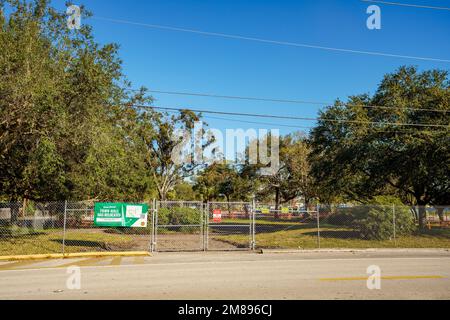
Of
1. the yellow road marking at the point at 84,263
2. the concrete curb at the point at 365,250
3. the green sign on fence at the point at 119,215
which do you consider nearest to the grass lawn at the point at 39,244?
the green sign on fence at the point at 119,215

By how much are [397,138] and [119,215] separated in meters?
18.6

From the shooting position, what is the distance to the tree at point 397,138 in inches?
960

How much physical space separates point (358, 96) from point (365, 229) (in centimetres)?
1477

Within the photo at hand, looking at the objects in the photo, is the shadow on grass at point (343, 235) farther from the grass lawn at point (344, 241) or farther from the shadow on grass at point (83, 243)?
the shadow on grass at point (83, 243)

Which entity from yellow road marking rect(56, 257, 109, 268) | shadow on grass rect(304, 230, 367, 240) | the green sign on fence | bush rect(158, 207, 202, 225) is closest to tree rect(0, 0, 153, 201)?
the green sign on fence

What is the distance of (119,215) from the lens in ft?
55.4

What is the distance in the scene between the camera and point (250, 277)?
33.4 ft

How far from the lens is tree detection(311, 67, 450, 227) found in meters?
24.4

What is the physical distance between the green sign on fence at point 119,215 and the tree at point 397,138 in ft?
43.3

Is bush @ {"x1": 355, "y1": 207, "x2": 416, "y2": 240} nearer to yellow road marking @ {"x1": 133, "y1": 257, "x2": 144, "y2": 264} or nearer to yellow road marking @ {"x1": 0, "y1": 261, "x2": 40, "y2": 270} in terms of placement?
yellow road marking @ {"x1": 133, "y1": 257, "x2": 144, "y2": 264}

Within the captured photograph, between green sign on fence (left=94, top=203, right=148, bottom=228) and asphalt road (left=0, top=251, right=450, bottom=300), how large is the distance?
7.99 feet

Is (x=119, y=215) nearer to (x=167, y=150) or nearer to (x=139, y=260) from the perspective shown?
(x=139, y=260)
